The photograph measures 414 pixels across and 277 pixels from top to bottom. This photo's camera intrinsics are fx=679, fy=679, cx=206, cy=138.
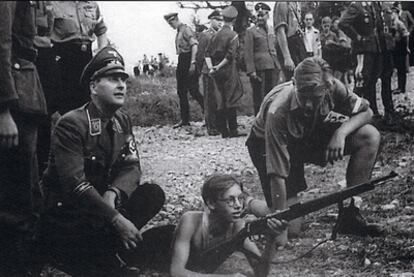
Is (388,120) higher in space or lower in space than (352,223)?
higher

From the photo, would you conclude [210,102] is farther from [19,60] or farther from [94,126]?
[19,60]

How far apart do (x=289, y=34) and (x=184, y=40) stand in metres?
0.48

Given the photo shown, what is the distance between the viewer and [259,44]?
2.77m

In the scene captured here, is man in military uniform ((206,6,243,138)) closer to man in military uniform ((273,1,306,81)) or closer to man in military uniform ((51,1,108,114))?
man in military uniform ((273,1,306,81))

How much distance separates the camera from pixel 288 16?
2801mm

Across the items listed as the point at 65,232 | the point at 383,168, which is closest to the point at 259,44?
the point at 383,168

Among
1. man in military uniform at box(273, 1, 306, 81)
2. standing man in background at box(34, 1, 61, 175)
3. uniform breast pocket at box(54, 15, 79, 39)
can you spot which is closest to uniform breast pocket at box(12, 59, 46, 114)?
standing man in background at box(34, 1, 61, 175)

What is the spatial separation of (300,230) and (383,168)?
419mm

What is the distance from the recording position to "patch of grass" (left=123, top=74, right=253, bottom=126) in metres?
2.45

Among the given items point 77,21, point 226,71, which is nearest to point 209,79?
point 226,71

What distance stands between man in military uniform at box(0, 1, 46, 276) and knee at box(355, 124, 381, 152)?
1.25 metres

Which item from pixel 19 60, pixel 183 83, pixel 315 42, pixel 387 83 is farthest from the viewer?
pixel 387 83

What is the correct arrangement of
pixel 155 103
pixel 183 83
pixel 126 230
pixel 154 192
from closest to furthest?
pixel 126 230 → pixel 154 192 → pixel 155 103 → pixel 183 83

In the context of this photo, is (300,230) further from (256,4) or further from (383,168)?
(256,4)
